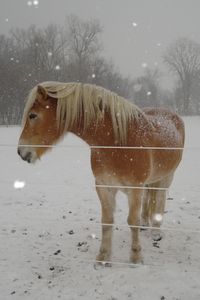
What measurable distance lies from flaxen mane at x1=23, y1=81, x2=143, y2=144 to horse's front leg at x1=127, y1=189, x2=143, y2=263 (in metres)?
0.50

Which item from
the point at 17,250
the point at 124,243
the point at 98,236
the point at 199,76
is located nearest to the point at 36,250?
the point at 17,250

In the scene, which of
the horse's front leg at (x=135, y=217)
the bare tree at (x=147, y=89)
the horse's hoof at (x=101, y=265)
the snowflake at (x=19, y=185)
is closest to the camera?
the horse's front leg at (x=135, y=217)

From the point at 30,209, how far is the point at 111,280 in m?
2.17

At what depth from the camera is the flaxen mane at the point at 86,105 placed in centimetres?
273

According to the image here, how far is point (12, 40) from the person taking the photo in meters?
35.8

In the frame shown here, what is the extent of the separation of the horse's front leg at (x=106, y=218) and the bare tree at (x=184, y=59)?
4362cm

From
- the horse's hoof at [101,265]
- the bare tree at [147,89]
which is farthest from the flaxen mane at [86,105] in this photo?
the bare tree at [147,89]

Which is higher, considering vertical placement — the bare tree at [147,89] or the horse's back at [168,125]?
the horse's back at [168,125]

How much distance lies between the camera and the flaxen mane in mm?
2732

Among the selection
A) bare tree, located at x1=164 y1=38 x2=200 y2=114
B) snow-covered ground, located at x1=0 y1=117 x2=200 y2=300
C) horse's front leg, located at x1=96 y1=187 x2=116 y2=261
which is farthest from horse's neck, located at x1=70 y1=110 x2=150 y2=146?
bare tree, located at x1=164 y1=38 x2=200 y2=114

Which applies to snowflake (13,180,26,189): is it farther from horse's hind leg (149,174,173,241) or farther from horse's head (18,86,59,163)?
horse's head (18,86,59,163)

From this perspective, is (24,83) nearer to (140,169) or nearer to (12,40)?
(12,40)

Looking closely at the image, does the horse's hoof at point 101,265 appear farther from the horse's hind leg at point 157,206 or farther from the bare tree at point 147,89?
the bare tree at point 147,89

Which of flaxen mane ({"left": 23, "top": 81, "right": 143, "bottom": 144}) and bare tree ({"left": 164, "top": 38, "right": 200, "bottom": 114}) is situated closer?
flaxen mane ({"left": 23, "top": 81, "right": 143, "bottom": 144})
